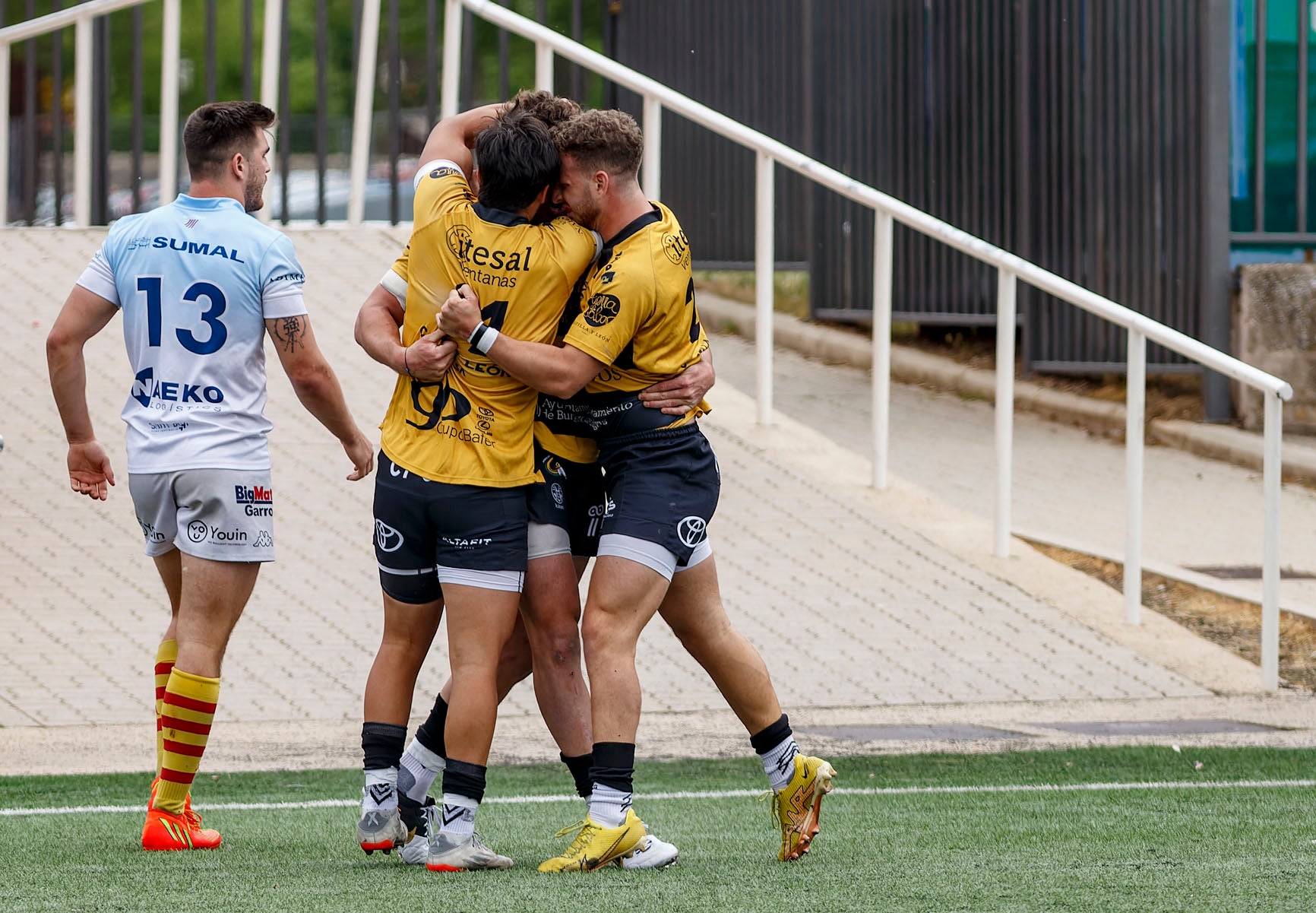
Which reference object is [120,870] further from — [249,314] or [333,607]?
[333,607]

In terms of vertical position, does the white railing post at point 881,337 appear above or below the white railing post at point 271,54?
below

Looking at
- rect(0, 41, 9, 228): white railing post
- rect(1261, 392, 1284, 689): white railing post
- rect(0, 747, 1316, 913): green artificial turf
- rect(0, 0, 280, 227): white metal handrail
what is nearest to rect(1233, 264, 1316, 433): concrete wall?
rect(1261, 392, 1284, 689): white railing post

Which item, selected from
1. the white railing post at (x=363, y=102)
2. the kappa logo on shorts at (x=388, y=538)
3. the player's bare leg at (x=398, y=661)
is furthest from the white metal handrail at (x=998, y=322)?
the kappa logo on shorts at (x=388, y=538)

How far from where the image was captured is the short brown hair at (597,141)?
447cm

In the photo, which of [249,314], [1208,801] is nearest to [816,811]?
[1208,801]

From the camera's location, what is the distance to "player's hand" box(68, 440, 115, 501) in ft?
16.3

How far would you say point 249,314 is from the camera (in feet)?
15.8

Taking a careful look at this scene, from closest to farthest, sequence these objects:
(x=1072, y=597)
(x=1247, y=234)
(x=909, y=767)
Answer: (x=909, y=767) < (x=1072, y=597) < (x=1247, y=234)

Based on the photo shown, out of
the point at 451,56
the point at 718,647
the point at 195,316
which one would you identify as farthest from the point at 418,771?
the point at 451,56

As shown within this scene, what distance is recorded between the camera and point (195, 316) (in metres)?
4.79

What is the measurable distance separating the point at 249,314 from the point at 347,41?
90.5ft

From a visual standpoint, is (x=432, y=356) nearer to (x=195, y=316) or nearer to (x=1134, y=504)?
(x=195, y=316)

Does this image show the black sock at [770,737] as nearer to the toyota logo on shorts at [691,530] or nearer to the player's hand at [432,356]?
the toyota logo on shorts at [691,530]

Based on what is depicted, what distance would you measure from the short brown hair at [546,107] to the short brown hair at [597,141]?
10 centimetres
